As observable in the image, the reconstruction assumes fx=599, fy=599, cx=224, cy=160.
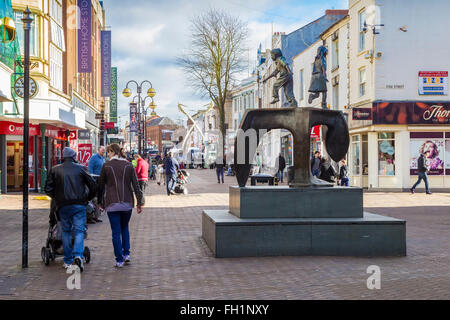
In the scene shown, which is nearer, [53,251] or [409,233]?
[53,251]

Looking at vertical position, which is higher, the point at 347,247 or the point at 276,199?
the point at 276,199

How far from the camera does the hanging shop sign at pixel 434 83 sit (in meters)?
28.7

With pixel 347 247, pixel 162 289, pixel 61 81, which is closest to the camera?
pixel 162 289

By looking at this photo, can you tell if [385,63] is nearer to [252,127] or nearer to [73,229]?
[252,127]

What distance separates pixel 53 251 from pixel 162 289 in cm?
268

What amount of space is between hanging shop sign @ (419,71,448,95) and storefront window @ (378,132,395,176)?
262 centimetres

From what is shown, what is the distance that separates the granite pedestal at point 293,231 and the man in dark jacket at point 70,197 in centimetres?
217

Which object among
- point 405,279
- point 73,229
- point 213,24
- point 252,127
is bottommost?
point 405,279

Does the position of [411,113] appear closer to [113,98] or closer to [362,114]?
[362,114]

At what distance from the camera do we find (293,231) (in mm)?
9812

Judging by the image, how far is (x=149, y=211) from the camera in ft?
58.3

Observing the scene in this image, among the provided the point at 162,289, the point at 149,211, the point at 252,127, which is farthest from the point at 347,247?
the point at 149,211

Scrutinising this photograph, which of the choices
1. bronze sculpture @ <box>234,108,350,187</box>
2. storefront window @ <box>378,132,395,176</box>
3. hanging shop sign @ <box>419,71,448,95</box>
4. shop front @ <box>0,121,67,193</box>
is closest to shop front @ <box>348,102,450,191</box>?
storefront window @ <box>378,132,395,176</box>

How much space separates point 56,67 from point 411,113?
58.9 feet
